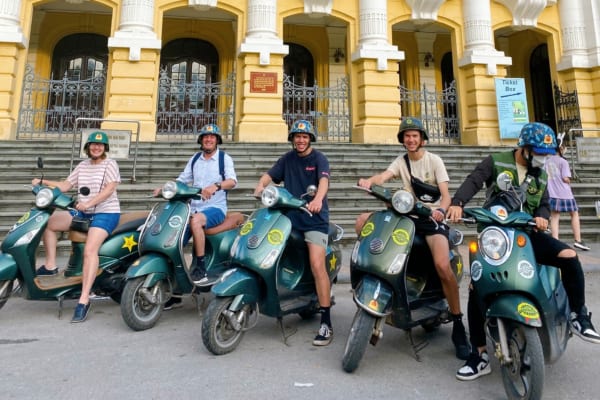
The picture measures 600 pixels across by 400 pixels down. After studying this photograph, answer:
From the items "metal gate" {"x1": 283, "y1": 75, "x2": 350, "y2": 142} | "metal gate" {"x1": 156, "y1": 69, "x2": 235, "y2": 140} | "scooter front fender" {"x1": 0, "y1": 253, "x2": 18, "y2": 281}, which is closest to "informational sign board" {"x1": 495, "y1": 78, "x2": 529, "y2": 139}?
"metal gate" {"x1": 283, "y1": 75, "x2": 350, "y2": 142}

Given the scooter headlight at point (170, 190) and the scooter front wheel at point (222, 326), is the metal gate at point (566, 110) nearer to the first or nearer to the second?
the scooter headlight at point (170, 190)

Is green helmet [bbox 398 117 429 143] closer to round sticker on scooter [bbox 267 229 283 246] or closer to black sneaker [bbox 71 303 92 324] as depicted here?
round sticker on scooter [bbox 267 229 283 246]

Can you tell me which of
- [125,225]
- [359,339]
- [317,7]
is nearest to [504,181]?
[359,339]

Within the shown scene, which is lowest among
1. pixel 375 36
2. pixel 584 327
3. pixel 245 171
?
→ pixel 584 327

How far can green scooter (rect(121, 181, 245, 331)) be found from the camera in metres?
3.19

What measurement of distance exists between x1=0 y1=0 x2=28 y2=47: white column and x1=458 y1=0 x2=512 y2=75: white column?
13785 mm

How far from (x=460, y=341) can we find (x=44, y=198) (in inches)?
150

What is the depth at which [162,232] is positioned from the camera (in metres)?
3.39

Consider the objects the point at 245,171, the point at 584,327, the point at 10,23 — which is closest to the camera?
the point at 584,327

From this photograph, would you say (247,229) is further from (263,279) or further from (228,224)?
(228,224)

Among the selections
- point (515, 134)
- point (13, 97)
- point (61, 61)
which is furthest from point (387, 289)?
point (61, 61)

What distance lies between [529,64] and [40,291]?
62.8ft

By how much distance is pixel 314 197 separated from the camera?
3154 mm

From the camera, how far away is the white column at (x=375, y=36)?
12.0 m
